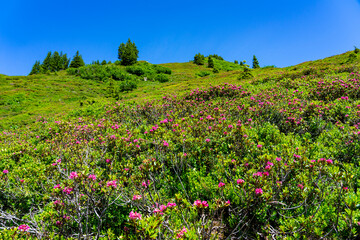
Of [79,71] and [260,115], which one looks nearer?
[260,115]

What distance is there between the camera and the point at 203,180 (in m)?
3.99

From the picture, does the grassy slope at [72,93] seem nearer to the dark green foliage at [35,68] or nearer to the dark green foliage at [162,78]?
the dark green foliage at [162,78]

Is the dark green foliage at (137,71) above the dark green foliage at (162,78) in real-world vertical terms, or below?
above

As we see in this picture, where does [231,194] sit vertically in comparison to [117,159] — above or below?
below

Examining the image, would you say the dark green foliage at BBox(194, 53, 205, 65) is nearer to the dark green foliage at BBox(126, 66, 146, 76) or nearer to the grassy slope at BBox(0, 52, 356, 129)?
the dark green foliage at BBox(126, 66, 146, 76)

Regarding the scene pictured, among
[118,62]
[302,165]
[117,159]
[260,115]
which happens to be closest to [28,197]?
[117,159]

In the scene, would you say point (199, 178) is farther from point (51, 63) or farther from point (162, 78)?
point (51, 63)

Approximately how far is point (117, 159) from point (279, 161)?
399 centimetres

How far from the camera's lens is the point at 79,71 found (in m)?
47.0

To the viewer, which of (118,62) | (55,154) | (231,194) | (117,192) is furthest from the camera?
(118,62)

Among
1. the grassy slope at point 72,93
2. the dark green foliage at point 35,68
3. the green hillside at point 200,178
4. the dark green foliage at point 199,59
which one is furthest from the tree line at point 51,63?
the green hillside at point 200,178

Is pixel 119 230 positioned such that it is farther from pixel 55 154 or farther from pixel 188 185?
pixel 55 154

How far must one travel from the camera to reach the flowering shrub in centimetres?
264

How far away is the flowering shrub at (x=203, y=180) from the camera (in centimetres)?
264
